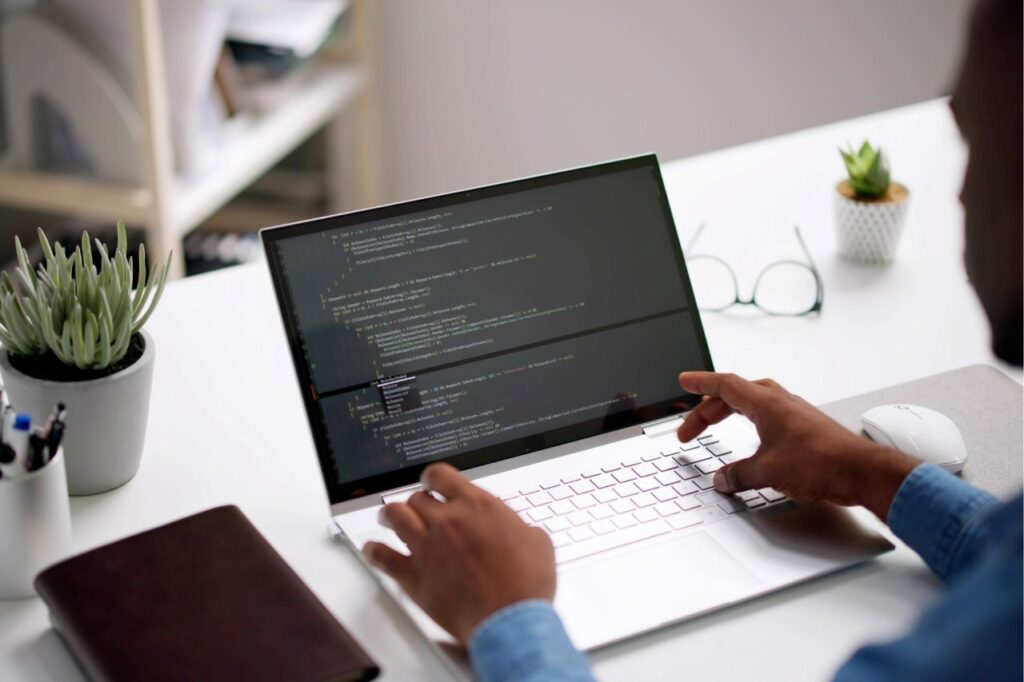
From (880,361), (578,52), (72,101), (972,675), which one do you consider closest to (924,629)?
(972,675)

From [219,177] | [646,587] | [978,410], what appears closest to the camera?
[646,587]

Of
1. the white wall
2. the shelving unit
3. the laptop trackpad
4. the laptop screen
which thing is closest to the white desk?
the laptop trackpad

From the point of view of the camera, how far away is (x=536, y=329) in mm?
1051

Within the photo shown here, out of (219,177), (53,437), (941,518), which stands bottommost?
(941,518)

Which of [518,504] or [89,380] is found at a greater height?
[89,380]

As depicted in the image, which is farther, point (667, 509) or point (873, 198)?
point (873, 198)

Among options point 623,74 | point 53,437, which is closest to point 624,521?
point 53,437

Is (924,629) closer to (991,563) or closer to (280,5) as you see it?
(991,563)

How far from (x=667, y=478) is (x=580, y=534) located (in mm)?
116

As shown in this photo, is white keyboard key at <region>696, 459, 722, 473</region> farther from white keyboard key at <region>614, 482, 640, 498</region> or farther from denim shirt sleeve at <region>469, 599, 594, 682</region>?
denim shirt sleeve at <region>469, 599, 594, 682</region>

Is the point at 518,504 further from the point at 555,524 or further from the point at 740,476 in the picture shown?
the point at 740,476

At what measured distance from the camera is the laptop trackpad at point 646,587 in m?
0.87

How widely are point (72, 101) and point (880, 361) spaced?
151 cm

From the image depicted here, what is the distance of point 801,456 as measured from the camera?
0.98 meters
